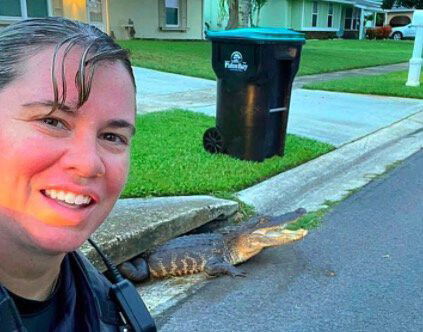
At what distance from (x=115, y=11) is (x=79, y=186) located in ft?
70.9

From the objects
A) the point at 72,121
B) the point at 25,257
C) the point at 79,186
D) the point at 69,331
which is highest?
the point at 72,121

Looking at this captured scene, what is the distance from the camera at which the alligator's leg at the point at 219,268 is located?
3832mm

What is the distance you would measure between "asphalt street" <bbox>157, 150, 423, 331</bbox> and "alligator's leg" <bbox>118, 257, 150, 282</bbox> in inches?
16.6

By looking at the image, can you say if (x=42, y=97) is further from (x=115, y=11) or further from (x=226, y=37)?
(x=115, y=11)

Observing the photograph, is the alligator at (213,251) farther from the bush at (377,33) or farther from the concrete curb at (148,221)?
the bush at (377,33)

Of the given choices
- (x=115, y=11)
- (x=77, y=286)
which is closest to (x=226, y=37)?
(x=77, y=286)

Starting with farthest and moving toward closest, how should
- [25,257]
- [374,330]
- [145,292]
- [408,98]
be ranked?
[408,98]
[145,292]
[374,330]
[25,257]

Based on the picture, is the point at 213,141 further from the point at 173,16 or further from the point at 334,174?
the point at 173,16

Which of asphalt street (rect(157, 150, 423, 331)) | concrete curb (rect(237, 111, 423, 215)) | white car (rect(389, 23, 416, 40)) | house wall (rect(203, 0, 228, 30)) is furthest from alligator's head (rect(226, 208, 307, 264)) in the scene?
white car (rect(389, 23, 416, 40))

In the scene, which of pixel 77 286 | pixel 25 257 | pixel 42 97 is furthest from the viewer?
pixel 77 286

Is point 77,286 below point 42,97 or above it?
below

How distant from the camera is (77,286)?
4.82ft

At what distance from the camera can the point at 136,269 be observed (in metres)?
3.70

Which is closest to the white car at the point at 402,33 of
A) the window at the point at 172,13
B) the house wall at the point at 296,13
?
the house wall at the point at 296,13
